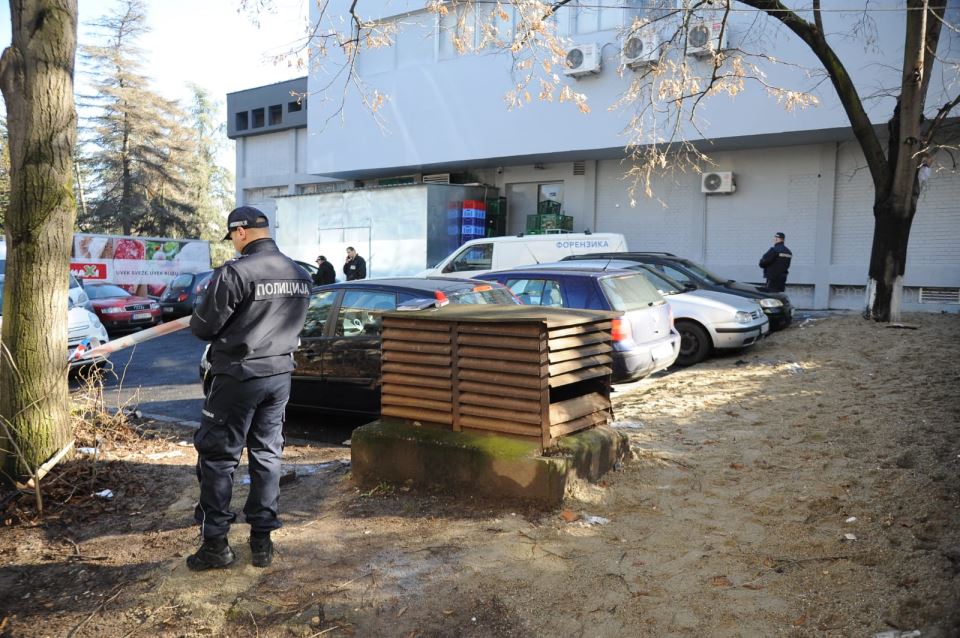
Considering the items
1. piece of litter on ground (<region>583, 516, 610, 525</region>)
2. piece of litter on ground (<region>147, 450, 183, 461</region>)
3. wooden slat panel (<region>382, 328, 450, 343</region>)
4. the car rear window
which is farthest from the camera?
the car rear window

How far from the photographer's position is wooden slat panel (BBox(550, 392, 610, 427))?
4641 mm

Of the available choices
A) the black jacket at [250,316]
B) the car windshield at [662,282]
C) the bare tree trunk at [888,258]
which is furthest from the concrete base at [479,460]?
the bare tree trunk at [888,258]

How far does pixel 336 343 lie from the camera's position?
23.0ft

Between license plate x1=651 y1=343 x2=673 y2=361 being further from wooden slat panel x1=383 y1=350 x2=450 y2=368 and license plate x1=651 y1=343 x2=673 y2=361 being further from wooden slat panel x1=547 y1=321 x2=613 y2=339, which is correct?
wooden slat panel x1=383 y1=350 x2=450 y2=368

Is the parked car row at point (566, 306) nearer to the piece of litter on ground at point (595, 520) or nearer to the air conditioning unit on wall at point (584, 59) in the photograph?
the piece of litter on ground at point (595, 520)

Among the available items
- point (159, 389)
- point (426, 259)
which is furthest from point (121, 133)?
point (159, 389)

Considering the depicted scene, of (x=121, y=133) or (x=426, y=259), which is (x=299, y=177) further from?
(x=121, y=133)

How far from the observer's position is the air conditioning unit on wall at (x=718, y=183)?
18.5m

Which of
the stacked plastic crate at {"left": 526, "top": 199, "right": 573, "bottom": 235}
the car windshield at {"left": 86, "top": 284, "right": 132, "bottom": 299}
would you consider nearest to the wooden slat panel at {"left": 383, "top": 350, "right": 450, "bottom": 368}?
the stacked plastic crate at {"left": 526, "top": 199, "right": 573, "bottom": 235}

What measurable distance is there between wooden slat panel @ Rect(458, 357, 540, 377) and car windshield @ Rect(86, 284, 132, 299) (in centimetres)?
1614

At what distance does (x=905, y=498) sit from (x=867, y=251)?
48.2 feet

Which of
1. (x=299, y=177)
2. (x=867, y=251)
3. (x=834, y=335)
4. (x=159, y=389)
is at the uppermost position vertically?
(x=299, y=177)

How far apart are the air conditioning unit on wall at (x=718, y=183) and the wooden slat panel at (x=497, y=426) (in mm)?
15742

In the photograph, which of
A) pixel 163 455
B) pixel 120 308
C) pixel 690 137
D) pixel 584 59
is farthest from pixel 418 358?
pixel 584 59
